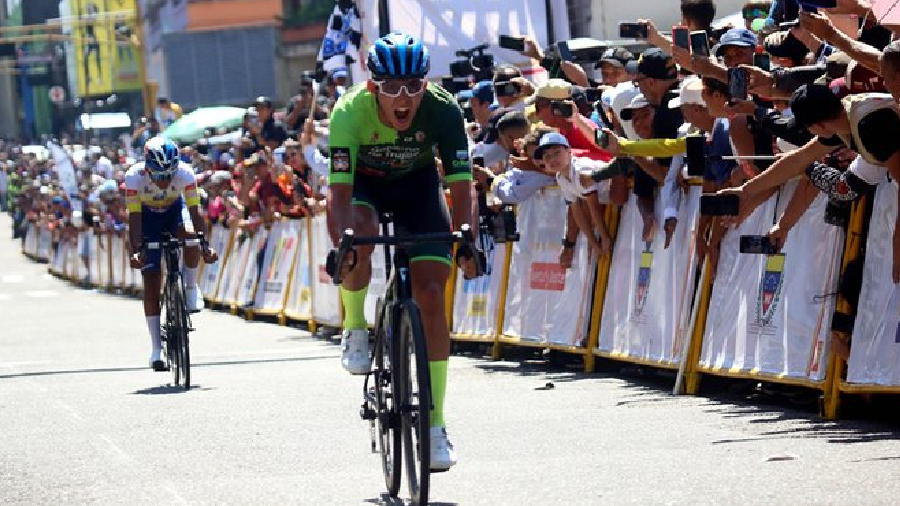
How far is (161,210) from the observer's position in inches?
631

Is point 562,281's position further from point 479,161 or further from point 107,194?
point 107,194

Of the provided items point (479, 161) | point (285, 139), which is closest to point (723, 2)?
point (285, 139)

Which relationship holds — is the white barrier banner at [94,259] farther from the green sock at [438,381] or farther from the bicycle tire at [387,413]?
the green sock at [438,381]

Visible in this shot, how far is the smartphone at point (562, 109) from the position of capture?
14.2 m

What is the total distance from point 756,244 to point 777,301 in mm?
548

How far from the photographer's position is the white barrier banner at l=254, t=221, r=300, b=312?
23.5 meters

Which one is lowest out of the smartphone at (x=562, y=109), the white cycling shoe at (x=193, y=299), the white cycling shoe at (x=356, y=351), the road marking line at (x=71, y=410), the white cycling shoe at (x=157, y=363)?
the road marking line at (x=71, y=410)

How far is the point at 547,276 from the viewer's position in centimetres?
1528

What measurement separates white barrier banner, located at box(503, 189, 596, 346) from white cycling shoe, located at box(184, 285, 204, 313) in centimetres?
250

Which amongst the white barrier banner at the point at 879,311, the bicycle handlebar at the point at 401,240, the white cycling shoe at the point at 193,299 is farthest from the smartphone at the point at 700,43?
the white cycling shoe at the point at 193,299

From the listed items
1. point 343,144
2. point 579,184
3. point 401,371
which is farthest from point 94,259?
point 401,371

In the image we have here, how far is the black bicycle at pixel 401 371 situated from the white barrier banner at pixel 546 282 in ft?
20.2

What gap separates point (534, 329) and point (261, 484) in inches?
264

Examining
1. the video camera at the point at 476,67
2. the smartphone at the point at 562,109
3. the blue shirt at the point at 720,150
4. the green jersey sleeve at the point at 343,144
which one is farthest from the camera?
the video camera at the point at 476,67
